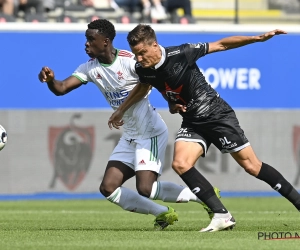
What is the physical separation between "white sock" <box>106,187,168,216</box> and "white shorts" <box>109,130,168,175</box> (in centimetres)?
31

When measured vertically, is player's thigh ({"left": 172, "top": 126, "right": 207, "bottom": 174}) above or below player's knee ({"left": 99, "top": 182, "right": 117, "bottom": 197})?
above

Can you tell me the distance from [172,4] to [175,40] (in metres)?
1.53

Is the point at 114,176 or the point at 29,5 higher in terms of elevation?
the point at 29,5

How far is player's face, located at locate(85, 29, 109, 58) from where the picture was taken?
9406 mm

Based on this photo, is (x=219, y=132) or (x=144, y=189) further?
(x=144, y=189)

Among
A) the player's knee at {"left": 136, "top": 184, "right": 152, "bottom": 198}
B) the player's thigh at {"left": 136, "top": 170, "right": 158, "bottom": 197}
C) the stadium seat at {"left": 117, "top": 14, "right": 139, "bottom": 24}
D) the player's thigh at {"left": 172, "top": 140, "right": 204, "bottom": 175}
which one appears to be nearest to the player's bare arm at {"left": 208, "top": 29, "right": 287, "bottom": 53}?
the player's thigh at {"left": 172, "top": 140, "right": 204, "bottom": 175}

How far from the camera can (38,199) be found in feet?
57.1

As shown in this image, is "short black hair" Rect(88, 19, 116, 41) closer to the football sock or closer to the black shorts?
the black shorts

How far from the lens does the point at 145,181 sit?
9.40 metres

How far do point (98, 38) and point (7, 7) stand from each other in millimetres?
9668

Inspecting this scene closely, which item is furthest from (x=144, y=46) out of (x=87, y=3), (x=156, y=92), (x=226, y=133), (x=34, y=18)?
(x=87, y=3)

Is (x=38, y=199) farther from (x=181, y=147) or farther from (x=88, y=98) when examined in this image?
(x=181, y=147)

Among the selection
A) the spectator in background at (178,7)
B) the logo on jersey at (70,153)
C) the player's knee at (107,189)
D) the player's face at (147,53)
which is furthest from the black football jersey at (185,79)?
the spectator in background at (178,7)

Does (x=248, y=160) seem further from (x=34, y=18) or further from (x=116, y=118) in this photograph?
(x=34, y=18)
